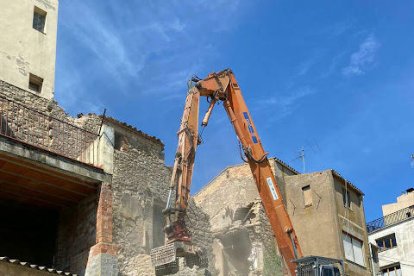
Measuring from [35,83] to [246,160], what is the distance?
28.2 feet

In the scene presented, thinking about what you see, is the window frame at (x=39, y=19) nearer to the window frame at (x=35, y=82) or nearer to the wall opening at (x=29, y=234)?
the window frame at (x=35, y=82)

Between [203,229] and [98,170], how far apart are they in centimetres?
688

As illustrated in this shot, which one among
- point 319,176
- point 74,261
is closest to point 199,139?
point 74,261

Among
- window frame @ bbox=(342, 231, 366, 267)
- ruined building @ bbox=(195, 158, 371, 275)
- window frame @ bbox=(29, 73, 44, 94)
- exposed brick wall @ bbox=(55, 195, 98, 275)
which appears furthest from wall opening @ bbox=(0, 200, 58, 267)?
window frame @ bbox=(342, 231, 366, 267)

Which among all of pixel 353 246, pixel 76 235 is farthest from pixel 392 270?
pixel 76 235

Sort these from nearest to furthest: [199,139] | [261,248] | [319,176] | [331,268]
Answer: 1. [331,268]
2. [199,139]
3. [261,248]
4. [319,176]

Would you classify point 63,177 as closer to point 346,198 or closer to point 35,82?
point 35,82

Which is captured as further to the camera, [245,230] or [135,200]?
[245,230]

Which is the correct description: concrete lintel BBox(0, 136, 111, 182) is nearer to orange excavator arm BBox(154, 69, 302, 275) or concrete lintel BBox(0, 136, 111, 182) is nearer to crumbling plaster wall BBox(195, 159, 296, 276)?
orange excavator arm BBox(154, 69, 302, 275)

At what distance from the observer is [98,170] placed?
20.9m

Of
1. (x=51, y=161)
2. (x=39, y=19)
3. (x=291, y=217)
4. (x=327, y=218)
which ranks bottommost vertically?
(x=51, y=161)

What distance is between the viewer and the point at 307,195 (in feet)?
105

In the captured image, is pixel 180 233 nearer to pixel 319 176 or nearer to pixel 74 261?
pixel 74 261

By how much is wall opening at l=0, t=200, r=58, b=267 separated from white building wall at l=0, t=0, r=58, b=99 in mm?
4505
